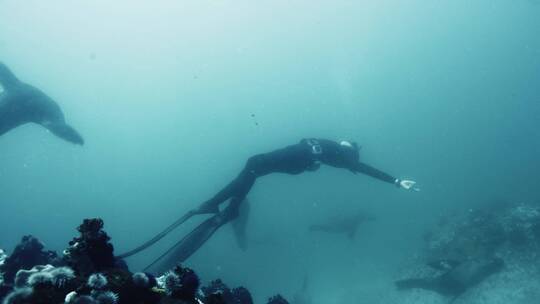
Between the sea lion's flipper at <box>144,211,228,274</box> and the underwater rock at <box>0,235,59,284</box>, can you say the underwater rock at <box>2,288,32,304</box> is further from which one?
the sea lion's flipper at <box>144,211,228,274</box>

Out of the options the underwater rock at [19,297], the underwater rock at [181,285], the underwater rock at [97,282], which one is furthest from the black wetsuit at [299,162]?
the underwater rock at [19,297]

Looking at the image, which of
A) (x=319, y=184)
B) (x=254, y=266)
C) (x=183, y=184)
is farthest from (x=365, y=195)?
(x=183, y=184)

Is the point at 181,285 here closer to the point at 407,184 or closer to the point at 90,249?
the point at 90,249

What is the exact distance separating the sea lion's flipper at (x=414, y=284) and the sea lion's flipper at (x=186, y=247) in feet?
39.8

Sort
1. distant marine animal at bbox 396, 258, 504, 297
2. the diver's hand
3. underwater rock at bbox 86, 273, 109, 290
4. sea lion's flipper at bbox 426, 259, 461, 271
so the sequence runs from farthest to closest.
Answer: sea lion's flipper at bbox 426, 259, 461, 271 < distant marine animal at bbox 396, 258, 504, 297 < the diver's hand < underwater rock at bbox 86, 273, 109, 290

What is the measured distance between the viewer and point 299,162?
1309 centimetres

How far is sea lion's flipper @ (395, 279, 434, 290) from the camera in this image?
62.2ft

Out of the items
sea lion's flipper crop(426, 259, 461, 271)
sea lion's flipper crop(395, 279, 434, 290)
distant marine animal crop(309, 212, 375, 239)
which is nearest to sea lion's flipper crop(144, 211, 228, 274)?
sea lion's flipper crop(426, 259, 461, 271)

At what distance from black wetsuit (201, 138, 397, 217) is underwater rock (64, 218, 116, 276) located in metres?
9.03

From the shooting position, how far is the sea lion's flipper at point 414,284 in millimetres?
18972

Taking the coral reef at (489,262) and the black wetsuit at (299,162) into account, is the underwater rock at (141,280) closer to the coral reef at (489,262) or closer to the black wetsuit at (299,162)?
the black wetsuit at (299,162)

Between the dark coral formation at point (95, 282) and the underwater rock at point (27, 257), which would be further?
the underwater rock at point (27, 257)

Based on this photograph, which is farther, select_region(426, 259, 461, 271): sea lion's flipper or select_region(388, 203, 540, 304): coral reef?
select_region(426, 259, 461, 271): sea lion's flipper

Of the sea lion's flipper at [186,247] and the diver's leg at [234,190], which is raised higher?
the diver's leg at [234,190]
